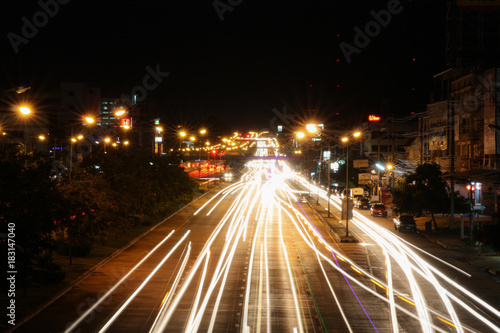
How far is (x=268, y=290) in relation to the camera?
22391mm

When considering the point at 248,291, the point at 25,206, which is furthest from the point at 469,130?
the point at 25,206

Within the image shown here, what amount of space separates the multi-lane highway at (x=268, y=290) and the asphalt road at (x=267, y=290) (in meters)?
0.04

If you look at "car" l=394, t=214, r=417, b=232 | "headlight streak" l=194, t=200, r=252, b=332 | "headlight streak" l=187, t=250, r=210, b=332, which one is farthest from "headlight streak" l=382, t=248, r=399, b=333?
"car" l=394, t=214, r=417, b=232

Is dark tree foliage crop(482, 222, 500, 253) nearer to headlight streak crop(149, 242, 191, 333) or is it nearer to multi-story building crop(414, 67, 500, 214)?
multi-story building crop(414, 67, 500, 214)

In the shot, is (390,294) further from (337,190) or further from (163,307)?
(337,190)

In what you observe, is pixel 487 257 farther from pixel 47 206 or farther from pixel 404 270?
pixel 47 206

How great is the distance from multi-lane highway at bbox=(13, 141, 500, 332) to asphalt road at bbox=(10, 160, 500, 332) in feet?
0.13

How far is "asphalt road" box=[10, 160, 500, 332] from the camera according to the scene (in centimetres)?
1748

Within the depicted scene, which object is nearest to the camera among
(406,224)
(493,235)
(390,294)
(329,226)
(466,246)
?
(390,294)

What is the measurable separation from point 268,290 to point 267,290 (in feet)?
0.13

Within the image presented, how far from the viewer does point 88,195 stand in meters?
26.6

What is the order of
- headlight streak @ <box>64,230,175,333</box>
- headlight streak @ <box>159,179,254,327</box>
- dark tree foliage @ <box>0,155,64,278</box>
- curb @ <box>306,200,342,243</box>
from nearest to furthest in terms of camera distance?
headlight streak @ <box>64,230,175,333</box>
dark tree foliage @ <box>0,155,64,278</box>
headlight streak @ <box>159,179,254,327</box>
curb @ <box>306,200,342,243</box>

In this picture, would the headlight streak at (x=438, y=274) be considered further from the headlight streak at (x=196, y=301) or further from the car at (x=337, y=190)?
the car at (x=337, y=190)

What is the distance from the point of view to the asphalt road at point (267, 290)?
17.5 metres
